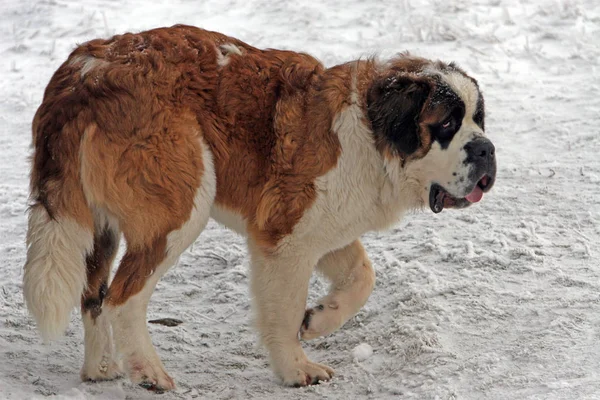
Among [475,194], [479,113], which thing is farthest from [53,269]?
[479,113]

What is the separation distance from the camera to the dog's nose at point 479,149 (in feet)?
14.4

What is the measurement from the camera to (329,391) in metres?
4.56

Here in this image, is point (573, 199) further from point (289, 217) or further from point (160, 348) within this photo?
point (160, 348)

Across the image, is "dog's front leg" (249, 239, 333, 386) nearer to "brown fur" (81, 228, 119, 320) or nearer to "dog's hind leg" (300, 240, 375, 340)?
"dog's hind leg" (300, 240, 375, 340)

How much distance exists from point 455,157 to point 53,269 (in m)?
2.12

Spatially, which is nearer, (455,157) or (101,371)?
(455,157)

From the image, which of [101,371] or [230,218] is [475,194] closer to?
[230,218]

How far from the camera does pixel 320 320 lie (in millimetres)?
4762

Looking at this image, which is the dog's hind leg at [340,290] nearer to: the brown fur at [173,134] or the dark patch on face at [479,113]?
the brown fur at [173,134]

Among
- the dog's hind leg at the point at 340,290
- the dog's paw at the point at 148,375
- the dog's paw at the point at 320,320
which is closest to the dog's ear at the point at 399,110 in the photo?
the dog's hind leg at the point at 340,290

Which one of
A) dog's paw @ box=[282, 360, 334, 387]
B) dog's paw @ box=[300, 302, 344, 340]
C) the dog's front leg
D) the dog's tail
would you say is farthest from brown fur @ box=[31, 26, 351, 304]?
dog's paw @ box=[282, 360, 334, 387]

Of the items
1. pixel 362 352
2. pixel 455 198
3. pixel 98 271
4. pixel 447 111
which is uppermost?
pixel 447 111

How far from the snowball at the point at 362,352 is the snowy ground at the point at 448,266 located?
0.17 feet

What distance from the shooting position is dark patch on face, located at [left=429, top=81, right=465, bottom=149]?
4.45 metres
